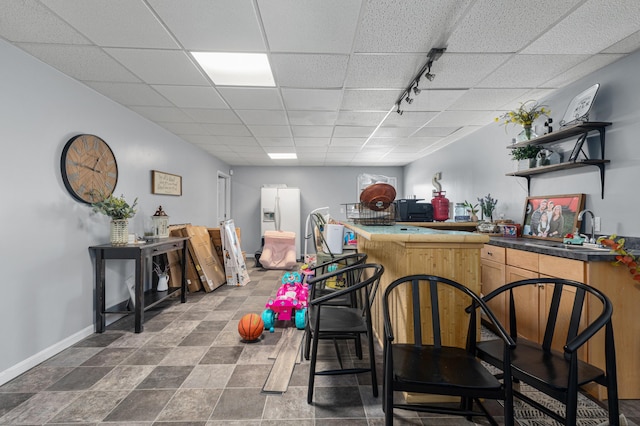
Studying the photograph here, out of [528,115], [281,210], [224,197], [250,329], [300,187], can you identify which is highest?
[528,115]

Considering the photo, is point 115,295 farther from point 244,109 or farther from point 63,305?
point 244,109

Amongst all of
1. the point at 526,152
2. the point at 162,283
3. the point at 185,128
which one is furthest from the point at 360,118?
the point at 162,283

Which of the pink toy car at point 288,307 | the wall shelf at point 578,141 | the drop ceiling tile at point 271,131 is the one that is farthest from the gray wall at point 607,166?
the drop ceiling tile at point 271,131

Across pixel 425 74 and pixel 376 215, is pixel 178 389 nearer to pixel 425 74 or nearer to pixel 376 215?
pixel 376 215

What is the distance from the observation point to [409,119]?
384 cm

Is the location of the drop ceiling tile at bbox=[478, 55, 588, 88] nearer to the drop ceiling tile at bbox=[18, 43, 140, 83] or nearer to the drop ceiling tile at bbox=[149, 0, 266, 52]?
the drop ceiling tile at bbox=[149, 0, 266, 52]

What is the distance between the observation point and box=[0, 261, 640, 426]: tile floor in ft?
5.64

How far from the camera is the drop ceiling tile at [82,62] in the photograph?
222 cm

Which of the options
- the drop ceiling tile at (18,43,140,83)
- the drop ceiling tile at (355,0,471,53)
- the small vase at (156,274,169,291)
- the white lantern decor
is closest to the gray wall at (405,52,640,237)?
the drop ceiling tile at (355,0,471,53)

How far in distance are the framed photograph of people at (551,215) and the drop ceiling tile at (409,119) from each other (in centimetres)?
152

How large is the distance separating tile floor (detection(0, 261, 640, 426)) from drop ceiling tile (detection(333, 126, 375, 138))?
9.47ft

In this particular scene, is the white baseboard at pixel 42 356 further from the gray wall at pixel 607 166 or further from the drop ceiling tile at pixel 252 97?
the gray wall at pixel 607 166

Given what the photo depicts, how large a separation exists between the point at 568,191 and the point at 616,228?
58 cm

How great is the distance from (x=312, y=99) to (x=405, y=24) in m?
1.39
